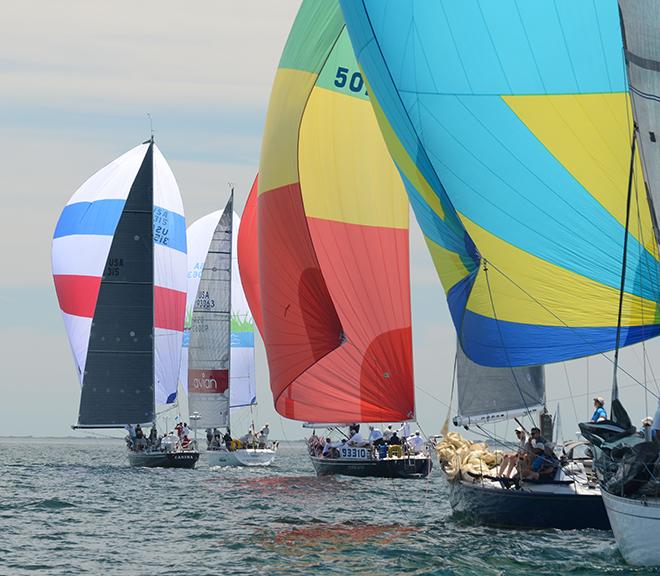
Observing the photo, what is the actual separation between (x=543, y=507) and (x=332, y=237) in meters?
10.6

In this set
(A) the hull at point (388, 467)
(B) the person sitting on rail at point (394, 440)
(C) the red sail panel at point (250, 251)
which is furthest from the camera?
(C) the red sail panel at point (250, 251)

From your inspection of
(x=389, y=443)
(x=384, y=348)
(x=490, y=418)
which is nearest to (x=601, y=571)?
(x=490, y=418)

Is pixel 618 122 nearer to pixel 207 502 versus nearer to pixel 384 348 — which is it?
pixel 384 348

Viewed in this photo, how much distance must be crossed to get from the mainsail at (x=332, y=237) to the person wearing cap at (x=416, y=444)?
618cm

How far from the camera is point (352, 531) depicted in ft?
62.7

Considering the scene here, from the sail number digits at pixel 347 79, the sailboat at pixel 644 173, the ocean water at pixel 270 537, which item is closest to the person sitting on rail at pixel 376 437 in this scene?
the ocean water at pixel 270 537

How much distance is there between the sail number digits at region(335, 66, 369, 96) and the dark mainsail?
16.3 meters

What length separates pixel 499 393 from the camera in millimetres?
21812

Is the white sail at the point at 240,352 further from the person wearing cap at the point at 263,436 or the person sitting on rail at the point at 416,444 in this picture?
the person sitting on rail at the point at 416,444

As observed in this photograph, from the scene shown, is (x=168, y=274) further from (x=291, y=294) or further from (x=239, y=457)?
(x=291, y=294)

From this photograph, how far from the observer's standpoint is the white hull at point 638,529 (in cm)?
1330

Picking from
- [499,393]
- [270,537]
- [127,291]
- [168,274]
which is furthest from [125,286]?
[270,537]

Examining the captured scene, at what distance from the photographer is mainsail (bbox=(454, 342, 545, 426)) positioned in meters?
21.7

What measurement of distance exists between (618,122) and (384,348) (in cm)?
990
